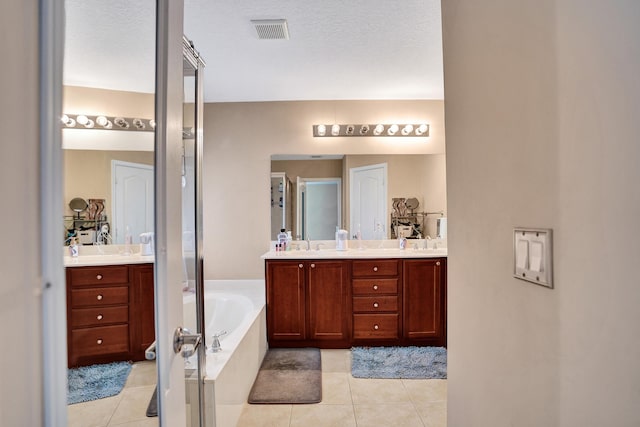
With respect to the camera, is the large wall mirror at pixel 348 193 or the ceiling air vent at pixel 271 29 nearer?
the ceiling air vent at pixel 271 29

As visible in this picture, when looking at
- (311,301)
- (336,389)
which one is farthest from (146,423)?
(311,301)

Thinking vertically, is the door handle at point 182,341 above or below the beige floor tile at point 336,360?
above

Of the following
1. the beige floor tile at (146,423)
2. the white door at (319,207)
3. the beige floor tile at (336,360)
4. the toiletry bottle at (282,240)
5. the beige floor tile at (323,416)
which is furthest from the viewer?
the white door at (319,207)

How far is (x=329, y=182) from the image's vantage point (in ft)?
12.4

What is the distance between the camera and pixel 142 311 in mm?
877

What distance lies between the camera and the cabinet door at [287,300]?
3232 millimetres

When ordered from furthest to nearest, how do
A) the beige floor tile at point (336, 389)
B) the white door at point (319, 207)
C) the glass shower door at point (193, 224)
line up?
1. the white door at point (319, 207)
2. the beige floor tile at point (336, 389)
3. the glass shower door at point (193, 224)

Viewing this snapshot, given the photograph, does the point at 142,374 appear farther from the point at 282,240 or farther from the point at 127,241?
the point at 282,240

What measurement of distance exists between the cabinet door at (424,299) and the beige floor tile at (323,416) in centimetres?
120

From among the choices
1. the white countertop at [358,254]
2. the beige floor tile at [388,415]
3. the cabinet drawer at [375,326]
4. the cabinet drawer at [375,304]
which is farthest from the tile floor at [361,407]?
the white countertop at [358,254]

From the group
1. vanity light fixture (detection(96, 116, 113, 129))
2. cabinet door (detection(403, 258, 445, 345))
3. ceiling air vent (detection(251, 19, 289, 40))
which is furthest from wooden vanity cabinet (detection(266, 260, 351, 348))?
vanity light fixture (detection(96, 116, 113, 129))

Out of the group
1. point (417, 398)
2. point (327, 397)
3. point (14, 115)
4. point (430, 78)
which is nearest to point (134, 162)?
point (14, 115)

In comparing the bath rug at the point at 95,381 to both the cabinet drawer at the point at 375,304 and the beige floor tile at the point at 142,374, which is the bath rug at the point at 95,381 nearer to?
the beige floor tile at the point at 142,374

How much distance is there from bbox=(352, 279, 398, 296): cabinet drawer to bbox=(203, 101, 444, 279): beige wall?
3.72 ft
